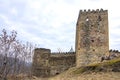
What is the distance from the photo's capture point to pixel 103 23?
5525 centimetres

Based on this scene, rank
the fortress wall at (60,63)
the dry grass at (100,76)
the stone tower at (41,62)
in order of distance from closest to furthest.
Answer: the dry grass at (100,76) → the stone tower at (41,62) → the fortress wall at (60,63)

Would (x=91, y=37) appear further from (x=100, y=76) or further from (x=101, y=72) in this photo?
(x=100, y=76)

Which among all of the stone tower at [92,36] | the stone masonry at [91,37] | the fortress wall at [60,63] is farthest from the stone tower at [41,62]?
the stone tower at [92,36]

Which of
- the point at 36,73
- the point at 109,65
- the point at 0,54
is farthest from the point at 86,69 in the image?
the point at 36,73

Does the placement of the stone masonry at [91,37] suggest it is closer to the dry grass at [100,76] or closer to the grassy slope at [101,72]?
the grassy slope at [101,72]

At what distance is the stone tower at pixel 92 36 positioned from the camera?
54031mm

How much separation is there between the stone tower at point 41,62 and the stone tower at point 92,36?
9859mm

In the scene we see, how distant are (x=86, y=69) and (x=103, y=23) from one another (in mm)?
27597

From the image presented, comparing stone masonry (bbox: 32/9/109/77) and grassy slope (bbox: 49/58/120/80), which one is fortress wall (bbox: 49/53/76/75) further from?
grassy slope (bbox: 49/58/120/80)

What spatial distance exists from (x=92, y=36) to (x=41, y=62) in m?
13.6

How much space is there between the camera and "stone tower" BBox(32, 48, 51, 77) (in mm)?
62125

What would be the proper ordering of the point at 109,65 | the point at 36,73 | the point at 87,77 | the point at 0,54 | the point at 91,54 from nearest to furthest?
the point at 87,77 → the point at 109,65 → the point at 0,54 → the point at 91,54 → the point at 36,73

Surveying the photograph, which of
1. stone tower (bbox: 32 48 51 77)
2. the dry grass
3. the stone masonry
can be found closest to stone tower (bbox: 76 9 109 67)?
the stone masonry

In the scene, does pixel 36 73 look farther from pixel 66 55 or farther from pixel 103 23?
pixel 103 23
